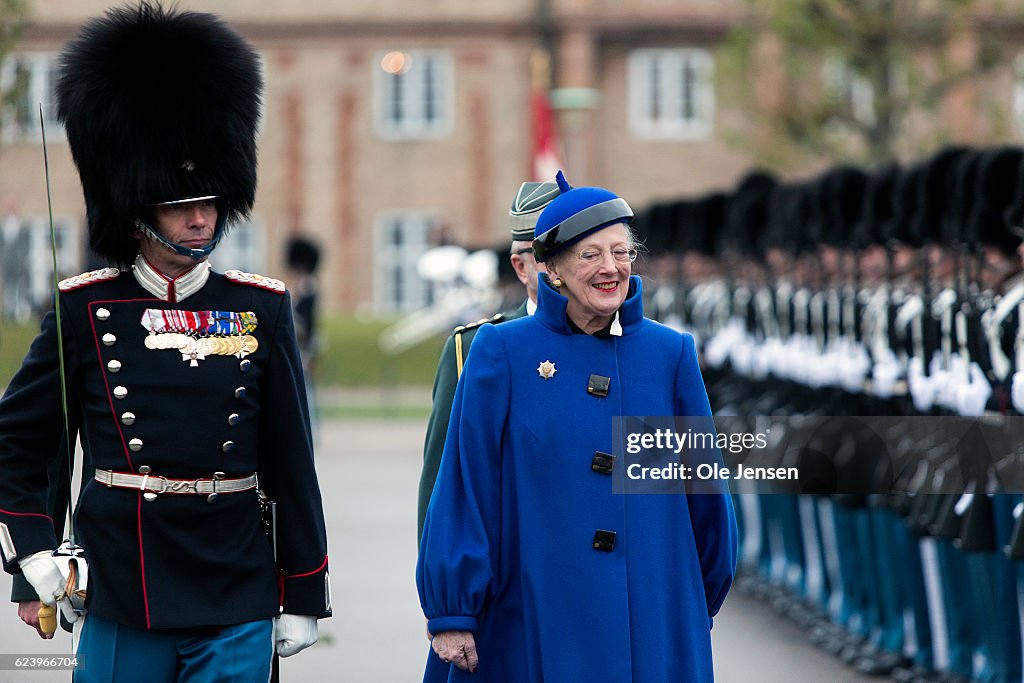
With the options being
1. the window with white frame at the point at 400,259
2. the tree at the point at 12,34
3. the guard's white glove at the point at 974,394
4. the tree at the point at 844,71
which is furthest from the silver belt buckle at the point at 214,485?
the window with white frame at the point at 400,259

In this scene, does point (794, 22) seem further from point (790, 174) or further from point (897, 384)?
point (897, 384)

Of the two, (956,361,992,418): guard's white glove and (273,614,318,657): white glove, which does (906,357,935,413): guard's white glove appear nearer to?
(956,361,992,418): guard's white glove

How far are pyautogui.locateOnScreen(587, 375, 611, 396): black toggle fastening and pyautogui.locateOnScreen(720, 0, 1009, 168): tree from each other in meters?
21.1

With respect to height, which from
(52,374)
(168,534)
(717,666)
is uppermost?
(52,374)

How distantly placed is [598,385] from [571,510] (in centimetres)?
31

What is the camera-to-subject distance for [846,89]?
29906mm

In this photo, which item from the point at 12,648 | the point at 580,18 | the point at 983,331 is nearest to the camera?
the point at 983,331

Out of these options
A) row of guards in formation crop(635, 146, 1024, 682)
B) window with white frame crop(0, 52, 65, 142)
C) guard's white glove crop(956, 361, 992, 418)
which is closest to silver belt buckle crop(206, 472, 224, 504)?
row of guards in formation crop(635, 146, 1024, 682)

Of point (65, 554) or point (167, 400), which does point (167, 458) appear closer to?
point (167, 400)

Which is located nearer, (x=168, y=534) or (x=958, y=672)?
(x=168, y=534)

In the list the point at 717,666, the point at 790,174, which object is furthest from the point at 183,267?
the point at 790,174

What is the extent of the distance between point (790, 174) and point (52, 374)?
90.2 feet

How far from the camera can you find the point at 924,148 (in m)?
26.7

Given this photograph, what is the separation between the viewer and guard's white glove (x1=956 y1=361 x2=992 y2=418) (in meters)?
7.59
